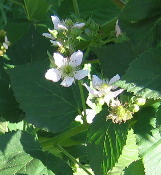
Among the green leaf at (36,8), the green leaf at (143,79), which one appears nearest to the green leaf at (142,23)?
the green leaf at (143,79)

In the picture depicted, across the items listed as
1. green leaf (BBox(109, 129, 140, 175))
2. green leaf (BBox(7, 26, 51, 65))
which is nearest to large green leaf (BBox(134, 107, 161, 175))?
green leaf (BBox(7, 26, 51, 65))

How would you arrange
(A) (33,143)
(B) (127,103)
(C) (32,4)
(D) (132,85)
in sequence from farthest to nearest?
1. (C) (32,4)
2. (A) (33,143)
3. (B) (127,103)
4. (D) (132,85)

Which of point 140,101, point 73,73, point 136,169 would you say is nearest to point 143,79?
point 140,101

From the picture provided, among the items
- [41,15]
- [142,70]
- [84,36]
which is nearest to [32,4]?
[41,15]

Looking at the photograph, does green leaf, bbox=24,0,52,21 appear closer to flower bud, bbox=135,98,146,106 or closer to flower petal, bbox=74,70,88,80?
flower petal, bbox=74,70,88,80

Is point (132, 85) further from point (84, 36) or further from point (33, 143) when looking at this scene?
point (33, 143)

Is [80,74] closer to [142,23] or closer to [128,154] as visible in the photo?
[142,23]
